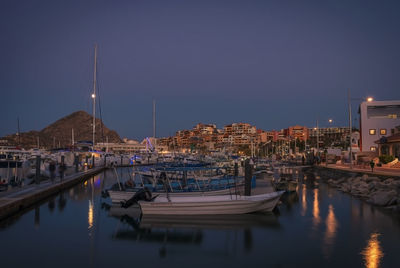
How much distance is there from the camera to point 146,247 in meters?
13.0

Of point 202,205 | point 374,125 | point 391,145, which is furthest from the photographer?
point 374,125

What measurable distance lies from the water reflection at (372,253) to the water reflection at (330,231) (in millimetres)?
1195

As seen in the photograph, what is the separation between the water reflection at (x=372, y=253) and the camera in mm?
10711

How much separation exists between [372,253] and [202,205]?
804 cm

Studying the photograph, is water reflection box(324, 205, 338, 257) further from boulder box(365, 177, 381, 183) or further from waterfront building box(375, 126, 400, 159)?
waterfront building box(375, 126, 400, 159)

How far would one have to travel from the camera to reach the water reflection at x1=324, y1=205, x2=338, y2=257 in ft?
40.8

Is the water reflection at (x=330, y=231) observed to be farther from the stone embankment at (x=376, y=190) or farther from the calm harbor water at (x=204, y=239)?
the stone embankment at (x=376, y=190)

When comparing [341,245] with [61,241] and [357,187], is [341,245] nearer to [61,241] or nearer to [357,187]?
[61,241]

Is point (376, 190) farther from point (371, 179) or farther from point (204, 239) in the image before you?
point (204, 239)

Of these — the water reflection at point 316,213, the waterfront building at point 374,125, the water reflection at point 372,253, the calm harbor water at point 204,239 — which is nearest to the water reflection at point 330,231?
the calm harbor water at point 204,239

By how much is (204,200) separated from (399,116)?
48.0 meters

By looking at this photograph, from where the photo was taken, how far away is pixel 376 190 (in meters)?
23.6

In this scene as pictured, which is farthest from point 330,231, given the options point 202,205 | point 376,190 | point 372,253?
point 376,190

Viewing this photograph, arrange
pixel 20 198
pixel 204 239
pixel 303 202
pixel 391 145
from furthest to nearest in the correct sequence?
1. pixel 391 145
2. pixel 303 202
3. pixel 20 198
4. pixel 204 239
